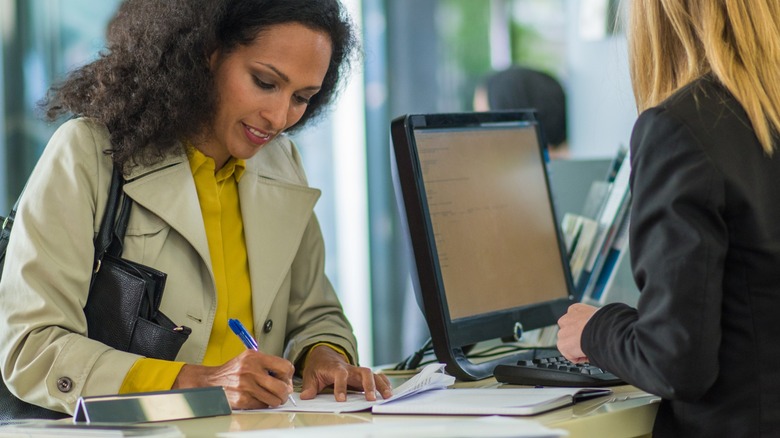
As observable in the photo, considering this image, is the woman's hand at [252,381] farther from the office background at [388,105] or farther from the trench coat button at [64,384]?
the office background at [388,105]

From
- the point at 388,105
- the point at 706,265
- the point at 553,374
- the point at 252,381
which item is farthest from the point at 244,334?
the point at 388,105

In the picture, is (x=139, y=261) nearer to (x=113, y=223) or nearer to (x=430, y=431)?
(x=113, y=223)

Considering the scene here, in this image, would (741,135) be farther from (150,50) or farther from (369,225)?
(369,225)

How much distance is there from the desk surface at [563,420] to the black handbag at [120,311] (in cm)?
27

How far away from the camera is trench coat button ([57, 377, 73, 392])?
56.9 inches

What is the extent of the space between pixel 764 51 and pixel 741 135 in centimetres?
12

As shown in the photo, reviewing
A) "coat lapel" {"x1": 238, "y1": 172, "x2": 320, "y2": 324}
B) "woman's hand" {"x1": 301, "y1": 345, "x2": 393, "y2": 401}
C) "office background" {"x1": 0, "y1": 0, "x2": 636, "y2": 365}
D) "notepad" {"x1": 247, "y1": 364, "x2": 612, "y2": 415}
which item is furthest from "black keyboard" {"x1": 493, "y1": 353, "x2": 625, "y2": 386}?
"office background" {"x1": 0, "y1": 0, "x2": 636, "y2": 365}

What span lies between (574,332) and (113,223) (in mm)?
725

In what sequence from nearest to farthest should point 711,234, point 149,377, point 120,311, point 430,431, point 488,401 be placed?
1. point 430,431
2. point 711,234
3. point 488,401
4. point 149,377
5. point 120,311

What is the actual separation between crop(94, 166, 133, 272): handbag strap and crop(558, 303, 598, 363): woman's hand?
69 cm

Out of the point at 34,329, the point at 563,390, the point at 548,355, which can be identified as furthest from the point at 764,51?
the point at 34,329

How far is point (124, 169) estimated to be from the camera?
63.6 inches

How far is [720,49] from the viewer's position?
124 centimetres

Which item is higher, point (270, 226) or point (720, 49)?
point (720, 49)
